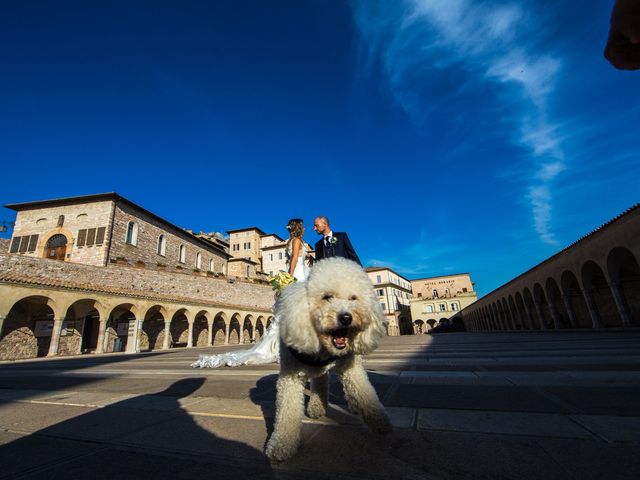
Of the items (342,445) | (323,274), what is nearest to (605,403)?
(342,445)

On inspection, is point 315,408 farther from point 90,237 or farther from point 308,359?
point 90,237

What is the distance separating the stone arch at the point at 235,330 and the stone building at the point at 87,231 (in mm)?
7879

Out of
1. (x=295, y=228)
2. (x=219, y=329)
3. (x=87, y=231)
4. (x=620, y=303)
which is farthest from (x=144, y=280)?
(x=620, y=303)

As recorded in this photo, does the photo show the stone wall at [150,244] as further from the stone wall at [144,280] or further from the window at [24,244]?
the window at [24,244]

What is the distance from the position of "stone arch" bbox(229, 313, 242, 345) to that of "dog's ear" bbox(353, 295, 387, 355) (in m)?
29.9

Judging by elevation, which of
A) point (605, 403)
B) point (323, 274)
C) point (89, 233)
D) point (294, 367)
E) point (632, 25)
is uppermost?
point (89, 233)

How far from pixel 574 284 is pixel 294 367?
23.5m

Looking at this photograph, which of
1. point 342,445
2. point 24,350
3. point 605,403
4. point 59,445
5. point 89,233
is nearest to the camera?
point 342,445

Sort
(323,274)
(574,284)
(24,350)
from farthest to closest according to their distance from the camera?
1. (574,284)
2. (24,350)
3. (323,274)

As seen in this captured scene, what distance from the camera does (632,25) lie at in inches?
42.6

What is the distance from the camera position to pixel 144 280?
23.2 meters

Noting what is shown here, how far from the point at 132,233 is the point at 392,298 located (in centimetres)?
4559

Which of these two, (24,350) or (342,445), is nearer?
(342,445)

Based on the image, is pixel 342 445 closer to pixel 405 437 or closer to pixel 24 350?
pixel 405 437
